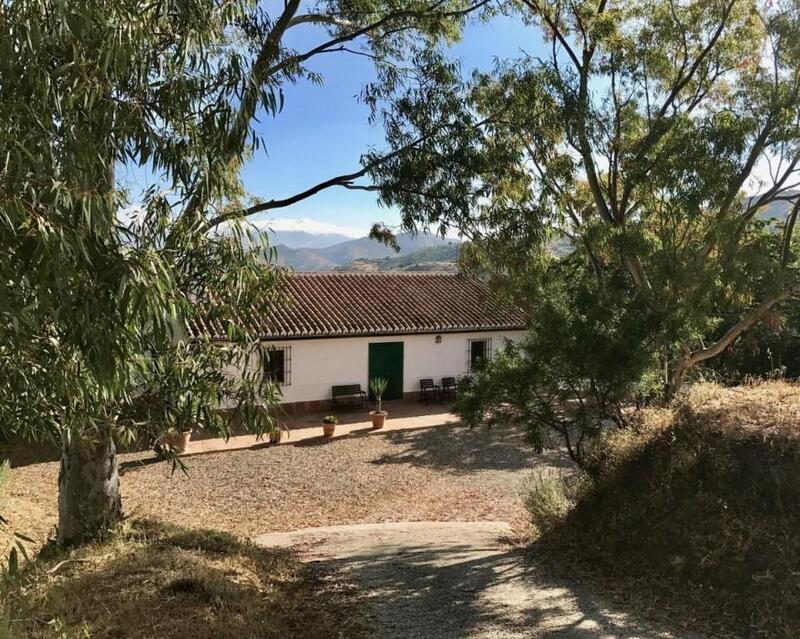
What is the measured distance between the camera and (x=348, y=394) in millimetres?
17422

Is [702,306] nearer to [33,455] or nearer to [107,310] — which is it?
[107,310]

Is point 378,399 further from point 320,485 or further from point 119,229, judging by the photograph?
point 119,229

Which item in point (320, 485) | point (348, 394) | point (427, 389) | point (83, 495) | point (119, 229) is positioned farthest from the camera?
point (427, 389)

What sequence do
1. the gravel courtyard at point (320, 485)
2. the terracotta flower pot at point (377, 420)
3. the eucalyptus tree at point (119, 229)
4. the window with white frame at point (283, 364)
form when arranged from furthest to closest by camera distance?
the window with white frame at point (283, 364)
the terracotta flower pot at point (377, 420)
the gravel courtyard at point (320, 485)
the eucalyptus tree at point (119, 229)

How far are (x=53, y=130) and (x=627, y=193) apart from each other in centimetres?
725

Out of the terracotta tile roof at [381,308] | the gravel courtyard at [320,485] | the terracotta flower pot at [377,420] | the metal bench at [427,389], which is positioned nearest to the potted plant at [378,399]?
the terracotta flower pot at [377,420]

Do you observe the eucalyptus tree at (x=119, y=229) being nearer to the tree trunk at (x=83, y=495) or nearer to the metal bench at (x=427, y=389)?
the tree trunk at (x=83, y=495)

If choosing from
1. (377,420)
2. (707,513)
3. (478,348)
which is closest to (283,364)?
(377,420)

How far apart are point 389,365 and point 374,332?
138 cm

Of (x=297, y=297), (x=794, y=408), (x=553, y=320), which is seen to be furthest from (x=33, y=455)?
(x=794, y=408)

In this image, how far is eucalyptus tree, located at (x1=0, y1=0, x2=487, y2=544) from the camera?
2361mm

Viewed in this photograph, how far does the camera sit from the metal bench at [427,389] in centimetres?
1866

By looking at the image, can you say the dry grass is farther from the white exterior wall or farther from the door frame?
the door frame

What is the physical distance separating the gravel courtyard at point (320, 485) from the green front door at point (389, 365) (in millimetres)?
3725
